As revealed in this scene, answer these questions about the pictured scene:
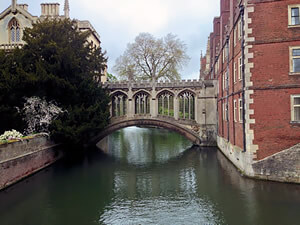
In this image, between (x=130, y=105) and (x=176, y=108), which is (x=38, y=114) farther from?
(x=176, y=108)

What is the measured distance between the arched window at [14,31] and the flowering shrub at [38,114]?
1532cm

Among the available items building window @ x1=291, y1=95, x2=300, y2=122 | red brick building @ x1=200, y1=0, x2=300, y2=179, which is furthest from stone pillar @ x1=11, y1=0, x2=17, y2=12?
building window @ x1=291, y1=95, x2=300, y2=122

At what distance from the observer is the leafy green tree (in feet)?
54.6

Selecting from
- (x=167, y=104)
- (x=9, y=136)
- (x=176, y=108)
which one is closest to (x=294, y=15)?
(x=176, y=108)

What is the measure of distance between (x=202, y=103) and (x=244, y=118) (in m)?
12.2

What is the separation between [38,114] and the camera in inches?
696

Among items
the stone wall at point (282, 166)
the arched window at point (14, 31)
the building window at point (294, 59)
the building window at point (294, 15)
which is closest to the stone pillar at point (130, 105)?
the arched window at point (14, 31)

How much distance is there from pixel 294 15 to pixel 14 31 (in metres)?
28.2

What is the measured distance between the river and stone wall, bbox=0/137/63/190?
50 centimetres

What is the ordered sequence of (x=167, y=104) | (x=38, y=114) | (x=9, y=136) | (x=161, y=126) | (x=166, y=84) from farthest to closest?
(x=167, y=104)
(x=161, y=126)
(x=166, y=84)
(x=38, y=114)
(x=9, y=136)

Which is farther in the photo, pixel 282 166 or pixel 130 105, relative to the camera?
pixel 130 105

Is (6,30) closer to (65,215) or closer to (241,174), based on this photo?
(65,215)

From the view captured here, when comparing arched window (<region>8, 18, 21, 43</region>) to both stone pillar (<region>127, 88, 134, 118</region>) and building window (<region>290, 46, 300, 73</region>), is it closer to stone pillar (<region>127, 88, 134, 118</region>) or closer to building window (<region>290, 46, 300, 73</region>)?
stone pillar (<region>127, 88, 134, 118</region>)

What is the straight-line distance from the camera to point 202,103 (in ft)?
83.2
